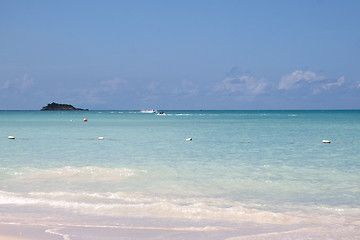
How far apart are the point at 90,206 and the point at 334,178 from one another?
10172mm

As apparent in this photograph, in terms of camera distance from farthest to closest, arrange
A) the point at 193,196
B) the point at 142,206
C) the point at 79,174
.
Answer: the point at 79,174 → the point at 193,196 → the point at 142,206

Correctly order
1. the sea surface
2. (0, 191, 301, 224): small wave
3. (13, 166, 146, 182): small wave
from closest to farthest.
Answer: the sea surface → (0, 191, 301, 224): small wave → (13, 166, 146, 182): small wave

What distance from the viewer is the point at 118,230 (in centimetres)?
873

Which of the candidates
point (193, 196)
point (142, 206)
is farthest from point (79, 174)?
point (142, 206)

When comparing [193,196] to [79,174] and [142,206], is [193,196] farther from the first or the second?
[79,174]

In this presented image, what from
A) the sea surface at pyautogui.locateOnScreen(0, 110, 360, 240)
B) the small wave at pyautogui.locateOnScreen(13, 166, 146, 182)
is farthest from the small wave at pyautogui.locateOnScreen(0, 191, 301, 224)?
the small wave at pyautogui.locateOnScreen(13, 166, 146, 182)

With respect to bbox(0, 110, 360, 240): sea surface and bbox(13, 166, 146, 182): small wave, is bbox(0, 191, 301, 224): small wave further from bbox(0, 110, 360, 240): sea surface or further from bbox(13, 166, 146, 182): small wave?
bbox(13, 166, 146, 182): small wave

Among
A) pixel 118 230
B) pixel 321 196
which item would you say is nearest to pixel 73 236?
pixel 118 230

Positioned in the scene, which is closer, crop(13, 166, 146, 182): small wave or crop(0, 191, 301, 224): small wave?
crop(0, 191, 301, 224): small wave

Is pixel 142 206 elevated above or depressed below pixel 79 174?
above

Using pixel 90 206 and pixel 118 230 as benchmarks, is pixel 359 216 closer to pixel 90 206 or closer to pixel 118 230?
pixel 118 230

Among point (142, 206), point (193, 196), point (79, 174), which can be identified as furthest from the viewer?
point (79, 174)

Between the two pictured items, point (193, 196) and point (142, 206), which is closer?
point (142, 206)

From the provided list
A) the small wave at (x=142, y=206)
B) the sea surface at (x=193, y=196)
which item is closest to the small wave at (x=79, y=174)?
→ the sea surface at (x=193, y=196)
